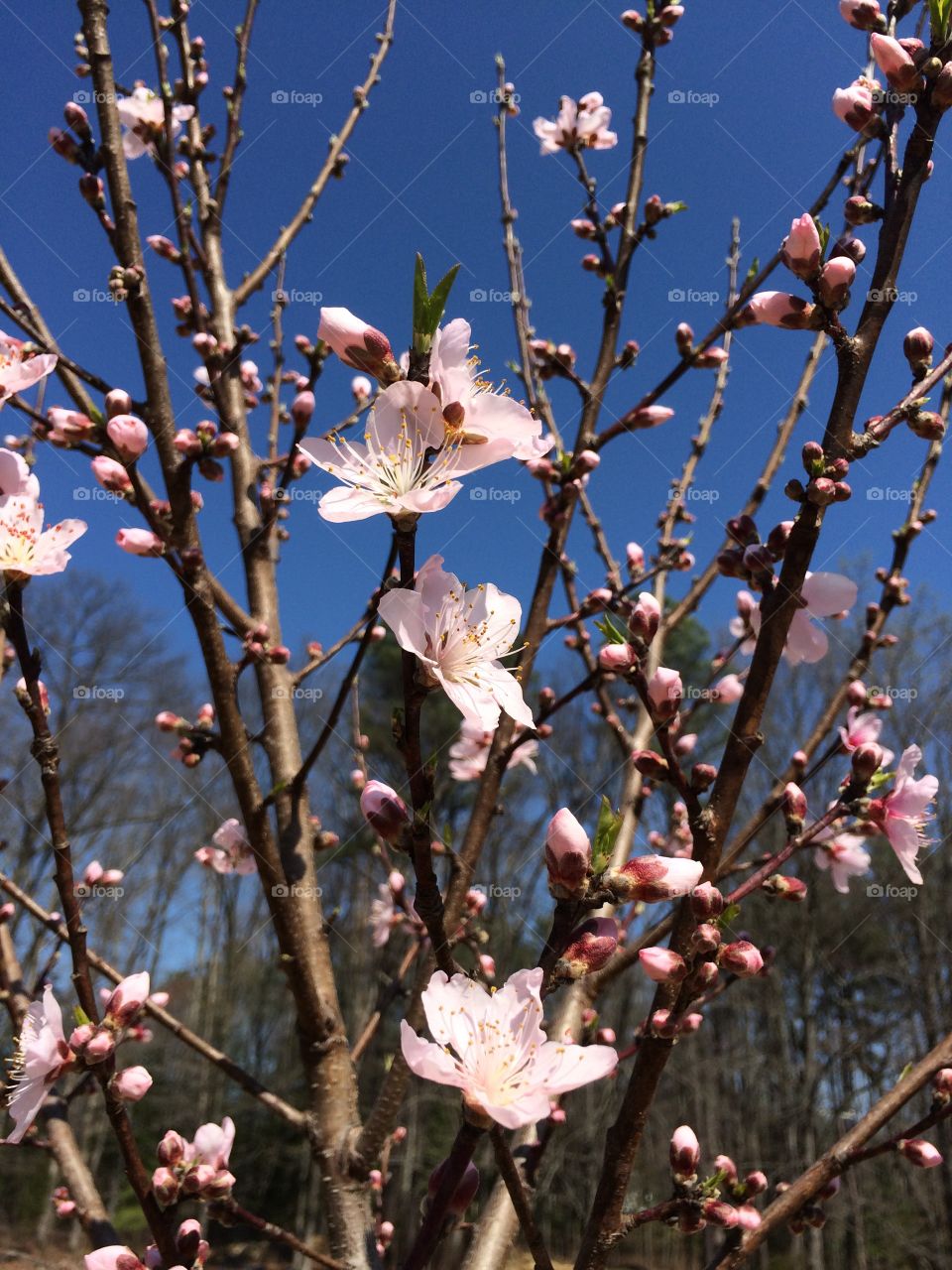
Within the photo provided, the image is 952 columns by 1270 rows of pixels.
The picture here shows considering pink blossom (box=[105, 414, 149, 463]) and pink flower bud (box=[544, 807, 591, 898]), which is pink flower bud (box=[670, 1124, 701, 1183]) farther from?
pink blossom (box=[105, 414, 149, 463])

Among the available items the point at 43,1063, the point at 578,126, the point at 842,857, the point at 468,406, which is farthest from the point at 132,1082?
the point at 578,126

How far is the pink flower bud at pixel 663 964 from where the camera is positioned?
102 cm

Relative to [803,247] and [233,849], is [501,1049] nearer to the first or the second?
[803,247]

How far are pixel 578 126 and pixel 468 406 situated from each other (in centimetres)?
286

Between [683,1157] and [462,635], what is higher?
[462,635]

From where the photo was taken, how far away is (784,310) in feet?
4.05

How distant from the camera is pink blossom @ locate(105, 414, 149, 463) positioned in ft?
5.62

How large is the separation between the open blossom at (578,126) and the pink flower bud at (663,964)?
3.12 m

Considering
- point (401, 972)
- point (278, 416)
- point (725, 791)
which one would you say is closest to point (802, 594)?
point (725, 791)

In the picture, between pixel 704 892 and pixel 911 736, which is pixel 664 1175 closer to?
pixel 911 736

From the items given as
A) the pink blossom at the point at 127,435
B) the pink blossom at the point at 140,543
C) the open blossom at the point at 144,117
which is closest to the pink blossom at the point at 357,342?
the pink blossom at the point at 127,435

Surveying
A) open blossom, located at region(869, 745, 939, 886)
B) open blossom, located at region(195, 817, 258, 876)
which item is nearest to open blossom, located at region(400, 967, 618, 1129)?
open blossom, located at region(869, 745, 939, 886)

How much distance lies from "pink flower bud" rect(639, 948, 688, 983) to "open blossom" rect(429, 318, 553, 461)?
65 cm

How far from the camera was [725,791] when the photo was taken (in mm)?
1110
